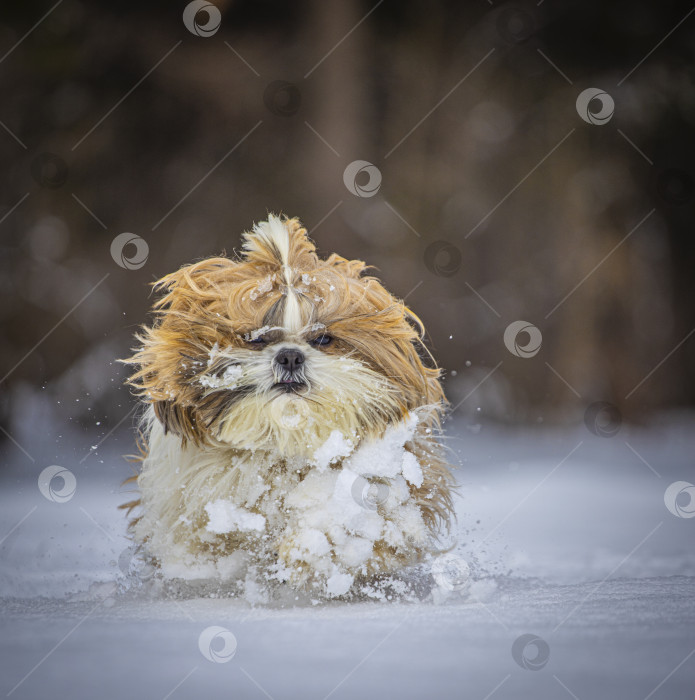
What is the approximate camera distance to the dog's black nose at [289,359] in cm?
245

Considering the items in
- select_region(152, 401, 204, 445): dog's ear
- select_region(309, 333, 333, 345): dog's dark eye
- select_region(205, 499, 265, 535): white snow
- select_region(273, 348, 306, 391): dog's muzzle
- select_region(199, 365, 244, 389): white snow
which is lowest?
select_region(205, 499, 265, 535): white snow

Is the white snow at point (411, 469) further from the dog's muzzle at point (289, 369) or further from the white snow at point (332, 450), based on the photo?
the dog's muzzle at point (289, 369)

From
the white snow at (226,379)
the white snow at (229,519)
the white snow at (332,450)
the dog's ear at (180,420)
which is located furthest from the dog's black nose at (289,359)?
Result: the white snow at (229,519)

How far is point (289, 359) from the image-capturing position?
96.3 inches

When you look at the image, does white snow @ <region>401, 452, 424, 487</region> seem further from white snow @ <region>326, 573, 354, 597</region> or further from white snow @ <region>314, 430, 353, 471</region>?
white snow @ <region>326, 573, 354, 597</region>

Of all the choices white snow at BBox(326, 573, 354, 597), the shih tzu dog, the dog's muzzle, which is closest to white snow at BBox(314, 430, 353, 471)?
the shih tzu dog

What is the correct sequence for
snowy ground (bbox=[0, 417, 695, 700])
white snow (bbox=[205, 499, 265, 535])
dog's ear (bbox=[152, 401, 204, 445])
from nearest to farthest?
snowy ground (bbox=[0, 417, 695, 700])
white snow (bbox=[205, 499, 265, 535])
dog's ear (bbox=[152, 401, 204, 445])

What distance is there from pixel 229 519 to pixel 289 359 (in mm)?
563

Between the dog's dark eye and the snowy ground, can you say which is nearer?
the snowy ground

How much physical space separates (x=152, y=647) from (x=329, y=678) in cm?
47

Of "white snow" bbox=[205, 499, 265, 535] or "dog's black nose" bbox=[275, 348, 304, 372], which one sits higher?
"dog's black nose" bbox=[275, 348, 304, 372]

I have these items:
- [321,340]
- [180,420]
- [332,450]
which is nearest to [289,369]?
[321,340]

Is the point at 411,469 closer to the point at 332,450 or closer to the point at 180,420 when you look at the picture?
the point at 332,450

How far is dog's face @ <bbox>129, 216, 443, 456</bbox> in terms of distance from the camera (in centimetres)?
248
